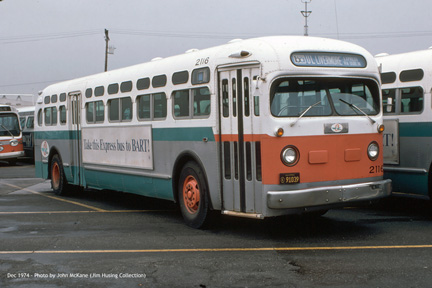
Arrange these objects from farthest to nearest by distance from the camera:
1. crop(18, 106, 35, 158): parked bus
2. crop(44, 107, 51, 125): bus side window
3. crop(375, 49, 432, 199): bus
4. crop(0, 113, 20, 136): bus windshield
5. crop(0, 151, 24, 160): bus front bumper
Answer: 1. crop(18, 106, 35, 158): parked bus
2. crop(0, 113, 20, 136): bus windshield
3. crop(0, 151, 24, 160): bus front bumper
4. crop(44, 107, 51, 125): bus side window
5. crop(375, 49, 432, 199): bus

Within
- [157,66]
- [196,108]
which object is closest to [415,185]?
[196,108]

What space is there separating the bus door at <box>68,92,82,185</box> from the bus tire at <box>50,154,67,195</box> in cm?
65

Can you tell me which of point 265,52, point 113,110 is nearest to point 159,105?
Result: point 113,110

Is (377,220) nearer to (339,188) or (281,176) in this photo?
(339,188)

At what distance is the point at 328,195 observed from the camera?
858 cm

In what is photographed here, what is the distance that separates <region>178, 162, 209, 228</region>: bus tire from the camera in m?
9.60

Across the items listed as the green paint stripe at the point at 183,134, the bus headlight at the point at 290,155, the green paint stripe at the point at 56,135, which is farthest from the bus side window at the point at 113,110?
the bus headlight at the point at 290,155

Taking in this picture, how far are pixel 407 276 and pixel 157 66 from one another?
6.05 metres

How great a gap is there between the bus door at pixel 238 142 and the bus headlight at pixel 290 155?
35cm

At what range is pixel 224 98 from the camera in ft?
30.3

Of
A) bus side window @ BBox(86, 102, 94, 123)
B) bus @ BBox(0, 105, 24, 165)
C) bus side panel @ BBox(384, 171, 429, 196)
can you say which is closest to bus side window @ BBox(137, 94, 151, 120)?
bus side window @ BBox(86, 102, 94, 123)

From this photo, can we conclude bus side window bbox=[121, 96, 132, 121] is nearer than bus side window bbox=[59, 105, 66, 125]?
Yes

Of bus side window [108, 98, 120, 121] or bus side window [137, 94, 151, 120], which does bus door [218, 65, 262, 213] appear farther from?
bus side window [108, 98, 120, 121]

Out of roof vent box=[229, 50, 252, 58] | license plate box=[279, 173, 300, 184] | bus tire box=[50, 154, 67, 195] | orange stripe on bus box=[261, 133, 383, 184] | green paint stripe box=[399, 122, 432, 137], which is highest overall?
roof vent box=[229, 50, 252, 58]
